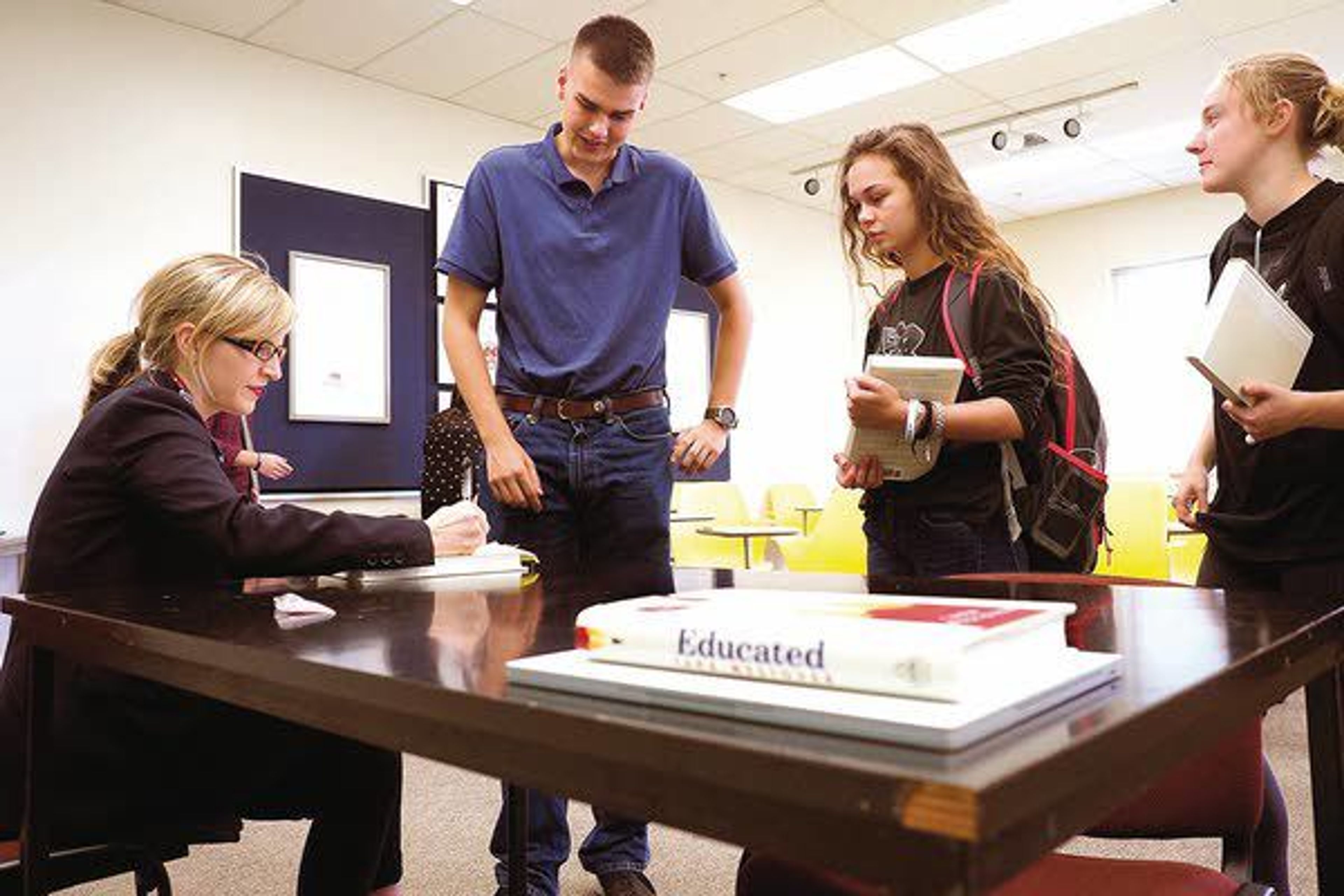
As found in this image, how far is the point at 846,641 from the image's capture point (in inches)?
18.8

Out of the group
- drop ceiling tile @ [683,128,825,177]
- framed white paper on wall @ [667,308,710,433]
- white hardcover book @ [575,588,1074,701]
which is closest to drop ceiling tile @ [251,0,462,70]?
drop ceiling tile @ [683,128,825,177]

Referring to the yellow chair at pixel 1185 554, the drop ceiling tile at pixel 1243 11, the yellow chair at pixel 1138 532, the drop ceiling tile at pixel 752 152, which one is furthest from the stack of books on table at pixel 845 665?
the drop ceiling tile at pixel 752 152

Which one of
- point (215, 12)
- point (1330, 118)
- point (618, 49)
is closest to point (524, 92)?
point (215, 12)

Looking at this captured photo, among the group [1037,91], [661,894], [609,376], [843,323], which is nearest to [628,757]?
[609,376]

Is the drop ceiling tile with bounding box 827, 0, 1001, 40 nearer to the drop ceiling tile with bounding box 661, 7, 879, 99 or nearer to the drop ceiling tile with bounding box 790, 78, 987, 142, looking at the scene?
the drop ceiling tile with bounding box 661, 7, 879, 99

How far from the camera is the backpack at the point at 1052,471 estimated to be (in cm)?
164

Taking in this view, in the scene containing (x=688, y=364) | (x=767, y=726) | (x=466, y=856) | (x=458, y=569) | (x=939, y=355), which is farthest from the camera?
(x=688, y=364)

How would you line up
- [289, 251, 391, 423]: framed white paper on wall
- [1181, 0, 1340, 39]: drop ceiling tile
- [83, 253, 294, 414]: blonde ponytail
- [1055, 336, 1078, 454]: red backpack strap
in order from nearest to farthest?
1. [83, 253, 294, 414]: blonde ponytail
2. [1055, 336, 1078, 454]: red backpack strap
3. [1181, 0, 1340, 39]: drop ceiling tile
4. [289, 251, 391, 423]: framed white paper on wall

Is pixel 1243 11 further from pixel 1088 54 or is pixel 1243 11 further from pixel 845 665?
pixel 845 665

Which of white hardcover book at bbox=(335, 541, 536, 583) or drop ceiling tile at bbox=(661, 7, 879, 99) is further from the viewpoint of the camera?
drop ceiling tile at bbox=(661, 7, 879, 99)

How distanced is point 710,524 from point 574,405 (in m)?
4.05

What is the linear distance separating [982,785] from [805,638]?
13 centimetres

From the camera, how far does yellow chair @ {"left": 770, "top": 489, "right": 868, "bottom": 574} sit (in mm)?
4148

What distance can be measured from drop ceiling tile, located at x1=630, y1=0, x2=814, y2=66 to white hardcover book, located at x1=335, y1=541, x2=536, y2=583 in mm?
3477
